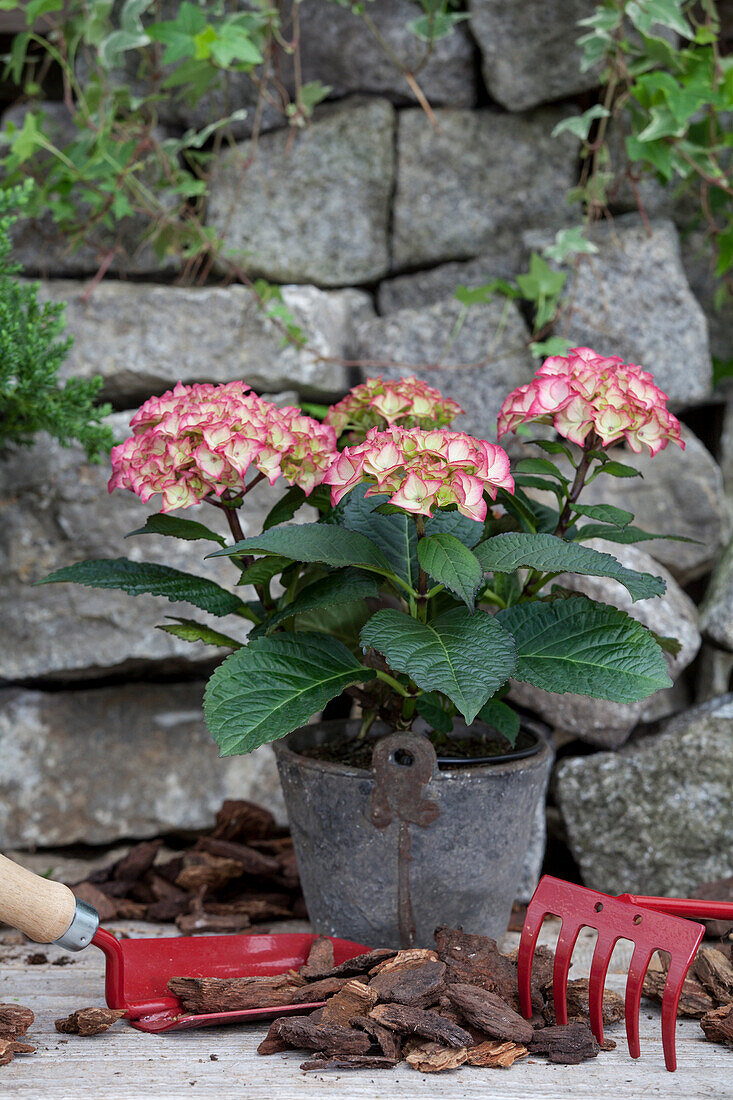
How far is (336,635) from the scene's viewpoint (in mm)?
1335

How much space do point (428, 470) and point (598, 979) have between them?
597 mm

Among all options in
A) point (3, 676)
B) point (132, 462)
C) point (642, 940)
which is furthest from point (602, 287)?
point (3, 676)

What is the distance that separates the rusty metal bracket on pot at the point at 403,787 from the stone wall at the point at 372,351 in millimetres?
548

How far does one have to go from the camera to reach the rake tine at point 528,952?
106 centimetres

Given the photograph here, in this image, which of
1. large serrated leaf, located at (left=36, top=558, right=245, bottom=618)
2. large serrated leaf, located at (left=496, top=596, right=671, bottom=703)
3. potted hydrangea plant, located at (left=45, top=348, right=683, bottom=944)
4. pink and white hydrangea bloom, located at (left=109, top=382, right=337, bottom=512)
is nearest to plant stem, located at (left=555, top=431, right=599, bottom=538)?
potted hydrangea plant, located at (left=45, top=348, right=683, bottom=944)

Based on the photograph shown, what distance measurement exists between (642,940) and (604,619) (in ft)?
1.21

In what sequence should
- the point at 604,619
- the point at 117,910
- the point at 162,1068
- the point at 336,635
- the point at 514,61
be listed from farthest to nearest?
the point at 514,61, the point at 117,910, the point at 336,635, the point at 604,619, the point at 162,1068

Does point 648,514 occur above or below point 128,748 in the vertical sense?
above

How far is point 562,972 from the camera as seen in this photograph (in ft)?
3.44

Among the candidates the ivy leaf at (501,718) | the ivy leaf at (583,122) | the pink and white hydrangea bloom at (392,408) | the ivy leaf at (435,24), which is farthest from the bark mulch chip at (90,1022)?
the ivy leaf at (435,24)

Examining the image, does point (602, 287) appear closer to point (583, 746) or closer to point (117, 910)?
point (583, 746)

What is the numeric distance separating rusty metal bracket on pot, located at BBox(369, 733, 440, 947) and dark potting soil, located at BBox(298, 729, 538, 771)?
0.32ft

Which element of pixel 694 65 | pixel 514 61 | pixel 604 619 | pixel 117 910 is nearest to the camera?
pixel 604 619

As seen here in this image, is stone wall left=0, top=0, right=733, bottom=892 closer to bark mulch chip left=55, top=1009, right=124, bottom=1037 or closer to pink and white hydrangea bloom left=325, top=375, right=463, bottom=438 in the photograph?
pink and white hydrangea bloom left=325, top=375, right=463, bottom=438
